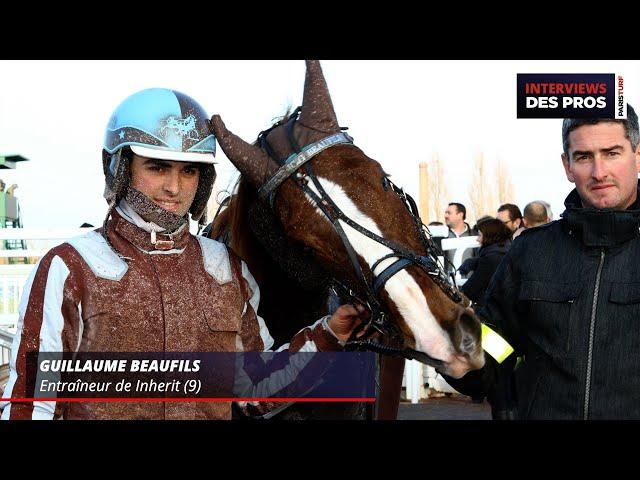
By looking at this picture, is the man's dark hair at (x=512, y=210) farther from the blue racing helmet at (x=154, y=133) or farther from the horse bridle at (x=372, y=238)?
the blue racing helmet at (x=154, y=133)

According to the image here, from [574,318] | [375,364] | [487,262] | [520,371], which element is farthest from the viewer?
[487,262]

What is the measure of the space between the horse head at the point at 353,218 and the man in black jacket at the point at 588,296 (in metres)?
0.34

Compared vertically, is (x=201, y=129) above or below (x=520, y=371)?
above

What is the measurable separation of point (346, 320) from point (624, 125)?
3.87 ft

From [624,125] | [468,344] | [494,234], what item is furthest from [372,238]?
[494,234]

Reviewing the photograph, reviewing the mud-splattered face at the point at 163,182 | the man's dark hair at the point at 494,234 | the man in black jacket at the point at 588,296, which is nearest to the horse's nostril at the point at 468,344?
the man in black jacket at the point at 588,296

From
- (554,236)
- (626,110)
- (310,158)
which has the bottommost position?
(554,236)

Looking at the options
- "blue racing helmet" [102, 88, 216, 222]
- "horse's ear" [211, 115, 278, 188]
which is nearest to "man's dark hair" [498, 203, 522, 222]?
"horse's ear" [211, 115, 278, 188]

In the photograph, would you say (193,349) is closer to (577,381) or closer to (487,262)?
(577,381)

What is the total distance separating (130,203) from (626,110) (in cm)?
177

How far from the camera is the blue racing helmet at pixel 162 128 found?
8.13 ft

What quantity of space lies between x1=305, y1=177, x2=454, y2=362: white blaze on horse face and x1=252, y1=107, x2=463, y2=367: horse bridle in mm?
16

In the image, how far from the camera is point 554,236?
2.75 m

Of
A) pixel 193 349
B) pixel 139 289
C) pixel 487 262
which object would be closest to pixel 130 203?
pixel 139 289
